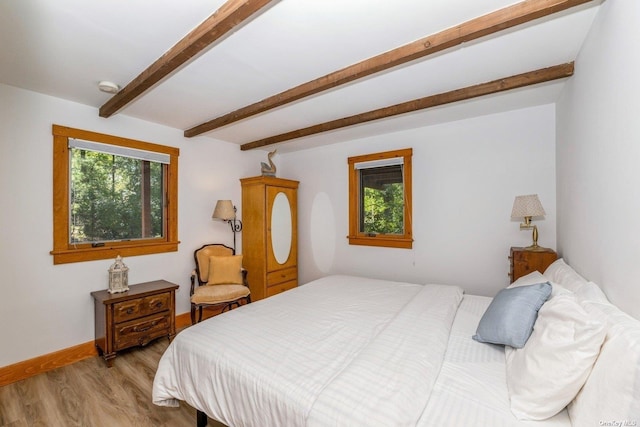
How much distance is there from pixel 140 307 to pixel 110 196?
1.25 m

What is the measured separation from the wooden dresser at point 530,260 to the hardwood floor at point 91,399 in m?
2.75

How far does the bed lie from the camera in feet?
3.63

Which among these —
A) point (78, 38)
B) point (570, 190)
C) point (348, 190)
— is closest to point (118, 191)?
point (78, 38)

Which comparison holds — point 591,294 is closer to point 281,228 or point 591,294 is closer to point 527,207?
point 527,207

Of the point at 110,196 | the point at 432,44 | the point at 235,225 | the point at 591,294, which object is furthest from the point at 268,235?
the point at 591,294

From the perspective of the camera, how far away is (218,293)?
10.4ft

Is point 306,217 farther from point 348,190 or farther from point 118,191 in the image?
point 118,191

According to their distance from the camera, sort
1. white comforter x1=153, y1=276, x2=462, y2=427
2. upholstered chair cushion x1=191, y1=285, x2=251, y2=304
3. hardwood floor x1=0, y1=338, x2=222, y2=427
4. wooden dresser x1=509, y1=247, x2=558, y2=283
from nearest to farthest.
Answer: white comforter x1=153, y1=276, x2=462, y2=427 < hardwood floor x1=0, y1=338, x2=222, y2=427 < wooden dresser x1=509, y1=247, x2=558, y2=283 < upholstered chair cushion x1=191, y1=285, x2=251, y2=304

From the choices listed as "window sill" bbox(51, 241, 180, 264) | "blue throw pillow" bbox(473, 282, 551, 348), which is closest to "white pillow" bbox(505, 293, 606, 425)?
"blue throw pillow" bbox(473, 282, 551, 348)

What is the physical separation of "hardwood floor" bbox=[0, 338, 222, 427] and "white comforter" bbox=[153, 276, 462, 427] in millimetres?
298

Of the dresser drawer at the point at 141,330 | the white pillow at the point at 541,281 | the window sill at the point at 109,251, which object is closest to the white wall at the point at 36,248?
the window sill at the point at 109,251

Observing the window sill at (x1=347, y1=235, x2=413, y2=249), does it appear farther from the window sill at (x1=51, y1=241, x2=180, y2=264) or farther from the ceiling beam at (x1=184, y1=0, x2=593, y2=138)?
the window sill at (x1=51, y1=241, x2=180, y2=264)

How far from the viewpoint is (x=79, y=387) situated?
2.26m

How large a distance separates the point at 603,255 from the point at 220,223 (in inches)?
152
